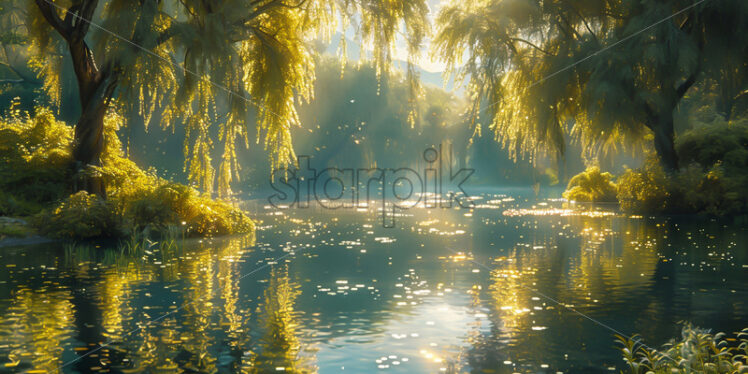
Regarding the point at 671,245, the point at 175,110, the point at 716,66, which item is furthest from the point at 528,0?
the point at 175,110

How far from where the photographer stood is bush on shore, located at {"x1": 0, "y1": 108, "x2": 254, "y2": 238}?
58.3 ft

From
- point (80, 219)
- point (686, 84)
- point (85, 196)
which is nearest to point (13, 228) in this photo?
point (80, 219)

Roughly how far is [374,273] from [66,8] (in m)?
12.7

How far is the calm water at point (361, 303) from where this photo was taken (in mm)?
6836

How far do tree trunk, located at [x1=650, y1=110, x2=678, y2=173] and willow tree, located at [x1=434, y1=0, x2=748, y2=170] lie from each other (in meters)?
0.04

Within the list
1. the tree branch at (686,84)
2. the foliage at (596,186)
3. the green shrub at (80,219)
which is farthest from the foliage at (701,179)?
the green shrub at (80,219)

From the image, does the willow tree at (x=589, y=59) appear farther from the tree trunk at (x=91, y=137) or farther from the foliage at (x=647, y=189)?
the tree trunk at (x=91, y=137)

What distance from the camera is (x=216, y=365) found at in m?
6.50

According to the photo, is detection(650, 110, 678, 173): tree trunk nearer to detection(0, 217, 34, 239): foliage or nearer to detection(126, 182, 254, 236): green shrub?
detection(126, 182, 254, 236): green shrub

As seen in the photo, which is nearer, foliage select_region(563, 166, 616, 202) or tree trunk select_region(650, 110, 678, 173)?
tree trunk select_region(650, 110, 678, 173)

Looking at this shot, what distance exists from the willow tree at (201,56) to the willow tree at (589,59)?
22.6 ft

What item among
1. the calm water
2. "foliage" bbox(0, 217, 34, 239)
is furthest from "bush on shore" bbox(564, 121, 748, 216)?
"foliage" bbox(0, 217, 34, 239)

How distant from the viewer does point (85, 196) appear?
17.9 metres

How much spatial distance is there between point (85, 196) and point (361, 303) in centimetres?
1106
